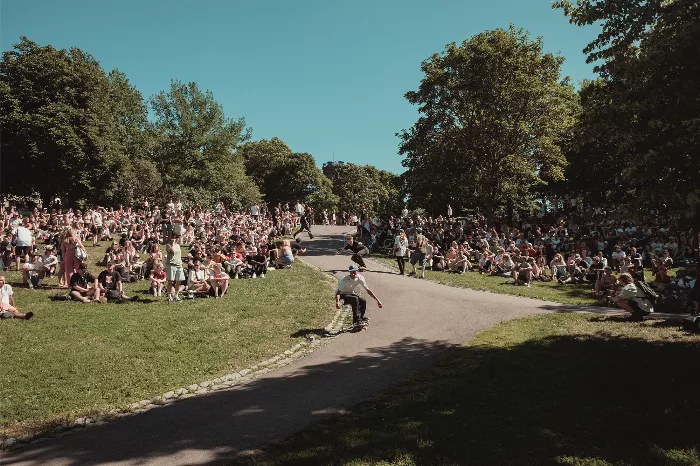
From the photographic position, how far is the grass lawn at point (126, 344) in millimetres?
7902

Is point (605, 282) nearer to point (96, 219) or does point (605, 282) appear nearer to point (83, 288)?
point (83, 288)

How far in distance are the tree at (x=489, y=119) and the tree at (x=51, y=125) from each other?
2511 cm

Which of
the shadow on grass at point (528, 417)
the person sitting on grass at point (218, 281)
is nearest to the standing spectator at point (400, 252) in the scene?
the person sitting on grass at point (218, 281)

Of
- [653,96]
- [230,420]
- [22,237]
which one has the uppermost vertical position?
[653,96]

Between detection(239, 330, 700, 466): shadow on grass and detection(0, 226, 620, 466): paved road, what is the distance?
0.58 m

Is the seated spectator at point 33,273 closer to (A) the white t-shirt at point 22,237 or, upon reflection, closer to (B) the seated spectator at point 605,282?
(A) the white t-shirt at point 22,237

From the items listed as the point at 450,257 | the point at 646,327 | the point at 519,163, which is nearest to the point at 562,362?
the point at 646,327

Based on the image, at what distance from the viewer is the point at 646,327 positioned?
11.5 meters

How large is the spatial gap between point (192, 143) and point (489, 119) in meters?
30.2

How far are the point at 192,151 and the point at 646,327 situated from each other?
43.4 meters

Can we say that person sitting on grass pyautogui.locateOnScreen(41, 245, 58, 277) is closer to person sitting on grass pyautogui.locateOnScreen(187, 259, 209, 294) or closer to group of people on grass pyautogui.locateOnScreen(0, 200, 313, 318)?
group of people on grass pyautogui.locateOnScreen(0, 200, 313, 318)

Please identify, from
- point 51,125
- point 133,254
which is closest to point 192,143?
point 51,125

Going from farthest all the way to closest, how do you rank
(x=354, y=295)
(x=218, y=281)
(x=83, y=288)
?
(x=218, y=281) → (x=83, y=288) → (x=354, y=295)

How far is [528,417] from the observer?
261 inches
